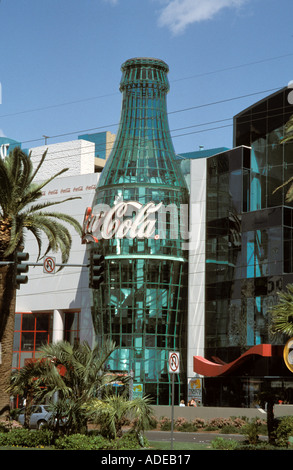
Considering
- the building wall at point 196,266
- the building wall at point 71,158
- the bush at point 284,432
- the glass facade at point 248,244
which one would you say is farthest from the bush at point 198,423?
the building wall at point 71,158

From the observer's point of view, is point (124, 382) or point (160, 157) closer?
point (124, 382)

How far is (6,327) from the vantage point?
35594 mm

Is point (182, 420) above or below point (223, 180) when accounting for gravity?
below

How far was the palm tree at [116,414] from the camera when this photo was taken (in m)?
27.0

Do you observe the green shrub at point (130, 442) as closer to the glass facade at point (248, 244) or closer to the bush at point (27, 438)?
the bush at point (27, 438)

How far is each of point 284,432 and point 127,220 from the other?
112 feet

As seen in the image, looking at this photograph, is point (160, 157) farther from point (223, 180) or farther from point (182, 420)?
point (182, 420)

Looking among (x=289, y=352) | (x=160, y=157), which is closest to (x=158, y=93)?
(x=160, y=157)

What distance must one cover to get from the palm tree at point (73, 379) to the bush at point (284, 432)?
6230 mm

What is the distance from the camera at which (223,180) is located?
202 feet

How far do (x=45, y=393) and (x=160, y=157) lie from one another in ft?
120

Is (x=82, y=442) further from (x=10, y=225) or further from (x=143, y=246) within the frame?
(x=143, y=246)

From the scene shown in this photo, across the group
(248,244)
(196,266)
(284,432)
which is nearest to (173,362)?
(284,432)

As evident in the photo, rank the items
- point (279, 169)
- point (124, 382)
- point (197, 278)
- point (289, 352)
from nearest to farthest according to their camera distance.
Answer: point (124, 382) < point (289, 352) < point (279, 169) < point (197, 278)
